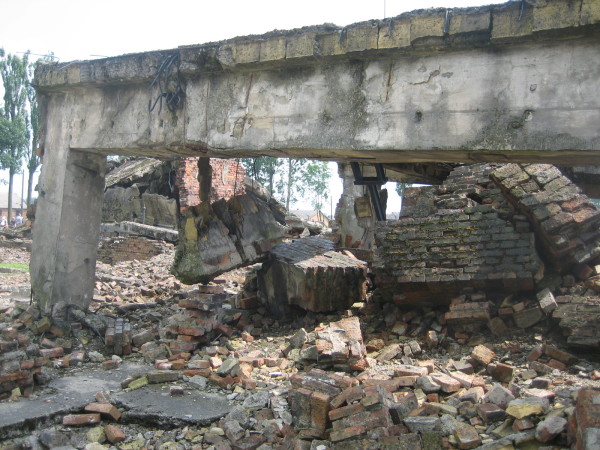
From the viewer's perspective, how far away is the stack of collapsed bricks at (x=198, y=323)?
6.12m

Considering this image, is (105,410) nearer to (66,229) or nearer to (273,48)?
(66,229)

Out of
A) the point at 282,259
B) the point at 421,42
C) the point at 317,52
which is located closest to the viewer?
the point at 421,42

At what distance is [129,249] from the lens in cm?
1522

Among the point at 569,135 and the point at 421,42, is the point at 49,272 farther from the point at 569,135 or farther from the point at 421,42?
the point at 569,135

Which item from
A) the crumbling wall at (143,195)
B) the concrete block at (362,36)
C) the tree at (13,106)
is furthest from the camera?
the tree at (13,106)

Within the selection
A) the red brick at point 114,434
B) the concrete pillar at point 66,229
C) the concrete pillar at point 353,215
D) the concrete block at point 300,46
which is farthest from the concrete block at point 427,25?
the concrete pillar at point 353,215

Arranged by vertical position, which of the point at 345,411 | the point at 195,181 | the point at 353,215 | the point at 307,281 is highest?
the point at 195,181

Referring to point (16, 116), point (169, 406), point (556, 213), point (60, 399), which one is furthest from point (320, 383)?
point (16, 116)

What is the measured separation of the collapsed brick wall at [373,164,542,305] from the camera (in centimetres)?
596

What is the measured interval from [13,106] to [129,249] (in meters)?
23.0

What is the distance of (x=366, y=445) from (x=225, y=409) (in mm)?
1403

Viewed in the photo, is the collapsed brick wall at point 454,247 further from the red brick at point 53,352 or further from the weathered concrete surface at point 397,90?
the red brick at point 53,352

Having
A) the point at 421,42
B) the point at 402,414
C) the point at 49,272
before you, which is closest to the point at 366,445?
the point at 402,414

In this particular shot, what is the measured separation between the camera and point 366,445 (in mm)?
3523
